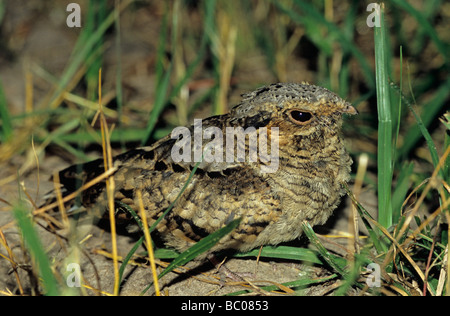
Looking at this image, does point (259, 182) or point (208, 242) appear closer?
point (208, 242)

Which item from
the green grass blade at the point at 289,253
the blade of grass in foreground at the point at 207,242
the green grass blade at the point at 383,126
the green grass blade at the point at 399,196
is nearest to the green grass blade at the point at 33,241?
the blade of grass in foreground at the point at 207,242

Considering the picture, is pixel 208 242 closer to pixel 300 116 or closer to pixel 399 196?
pixel 300 116

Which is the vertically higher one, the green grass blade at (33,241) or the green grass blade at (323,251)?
the green grass blade at (33,241)

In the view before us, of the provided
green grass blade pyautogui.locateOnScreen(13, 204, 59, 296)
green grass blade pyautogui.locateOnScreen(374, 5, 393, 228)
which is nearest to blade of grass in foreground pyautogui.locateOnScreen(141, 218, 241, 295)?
green grass blade pyautogui.locateOnScreen(13, 204, 59, 296)

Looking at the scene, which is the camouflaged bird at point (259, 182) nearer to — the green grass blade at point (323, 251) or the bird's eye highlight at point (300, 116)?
the bird's eye highlight at point (300, 116)

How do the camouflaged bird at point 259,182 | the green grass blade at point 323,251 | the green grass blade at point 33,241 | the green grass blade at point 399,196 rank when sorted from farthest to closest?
the green grass blade at point 399,196 < the camouflaged bird at point 259,182 < the green grass blade at point 323,251 < the green grass blade at point 33,241

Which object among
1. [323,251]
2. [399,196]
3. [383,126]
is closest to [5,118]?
[323,251]
